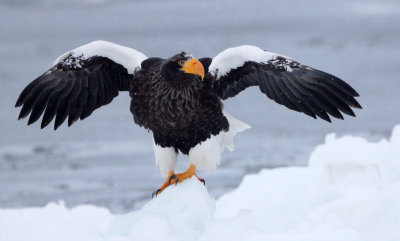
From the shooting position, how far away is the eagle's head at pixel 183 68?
5223 millimetres

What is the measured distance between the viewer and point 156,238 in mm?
4598

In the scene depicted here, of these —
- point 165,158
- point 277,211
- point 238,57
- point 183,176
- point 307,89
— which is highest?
point 238,57

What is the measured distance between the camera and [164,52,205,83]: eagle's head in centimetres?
522

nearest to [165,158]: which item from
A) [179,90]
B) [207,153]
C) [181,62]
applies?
[207,153]

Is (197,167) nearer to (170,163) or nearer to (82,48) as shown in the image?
(170,163)

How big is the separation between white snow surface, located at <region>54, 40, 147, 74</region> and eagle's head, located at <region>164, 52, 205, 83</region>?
0.46 m

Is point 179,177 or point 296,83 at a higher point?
point 296,83

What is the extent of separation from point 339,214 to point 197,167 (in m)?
1.41

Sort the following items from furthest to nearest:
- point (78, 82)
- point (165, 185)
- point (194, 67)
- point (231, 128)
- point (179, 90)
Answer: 1. point (231, 128)
2. point (78, 82)
3. point (165, 185)
4. point (179, 90)
5. point (194, 67)

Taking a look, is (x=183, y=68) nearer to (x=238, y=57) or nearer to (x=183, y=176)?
(x=238, y=57)

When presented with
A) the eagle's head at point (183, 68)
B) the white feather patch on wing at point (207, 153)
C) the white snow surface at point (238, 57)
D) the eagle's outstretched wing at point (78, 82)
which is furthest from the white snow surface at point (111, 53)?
the white feather patch on wing at point (207, 153)

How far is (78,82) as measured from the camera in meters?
5.82

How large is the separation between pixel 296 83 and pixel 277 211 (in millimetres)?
1768

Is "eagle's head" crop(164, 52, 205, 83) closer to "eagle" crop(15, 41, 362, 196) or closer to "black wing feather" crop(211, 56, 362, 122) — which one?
"eagle" crop(15, 41, 362, 196)
